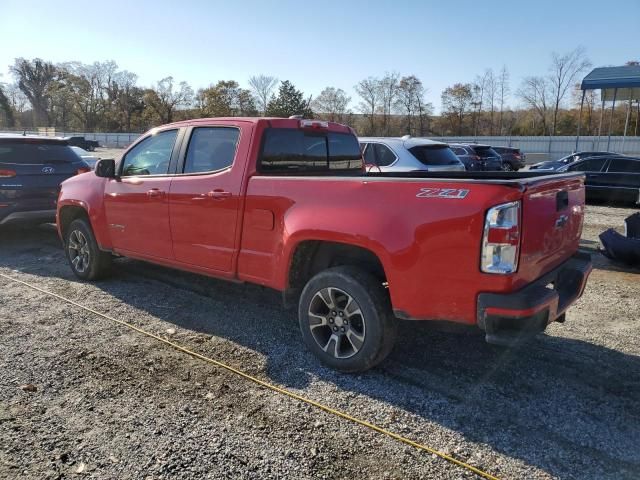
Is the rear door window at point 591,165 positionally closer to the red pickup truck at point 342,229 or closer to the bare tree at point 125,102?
the red pickup truck at point 342,229

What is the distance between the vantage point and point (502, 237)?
2.96 meters

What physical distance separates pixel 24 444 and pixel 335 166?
3.39 m

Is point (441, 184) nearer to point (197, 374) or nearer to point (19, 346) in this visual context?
point (197, 374)

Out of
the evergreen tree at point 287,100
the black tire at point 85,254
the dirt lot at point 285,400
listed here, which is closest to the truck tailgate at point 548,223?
the dirt lot at point 285,400

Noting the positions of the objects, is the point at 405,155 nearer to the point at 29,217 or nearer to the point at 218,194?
the point at 218,194

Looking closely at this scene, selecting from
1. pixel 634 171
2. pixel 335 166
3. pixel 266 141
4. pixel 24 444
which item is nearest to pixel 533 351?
pixel 335 166

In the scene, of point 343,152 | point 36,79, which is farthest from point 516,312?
point 36,79

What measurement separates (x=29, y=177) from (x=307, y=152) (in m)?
5.64

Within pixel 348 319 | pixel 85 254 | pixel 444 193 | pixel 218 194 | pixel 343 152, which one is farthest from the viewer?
pixel 85 254

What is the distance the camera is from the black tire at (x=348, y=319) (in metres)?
3.57

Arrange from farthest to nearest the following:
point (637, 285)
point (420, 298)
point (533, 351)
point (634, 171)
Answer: point (634, 171)
point (637, 285)
point (533, 351)
point (420, 298)

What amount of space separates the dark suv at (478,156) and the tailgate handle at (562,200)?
16342 mm

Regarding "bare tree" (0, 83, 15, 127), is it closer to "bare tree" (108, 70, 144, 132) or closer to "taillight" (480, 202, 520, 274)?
"bare tree" (108, 70, 144, 132)

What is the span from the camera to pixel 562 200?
11.6 feet
